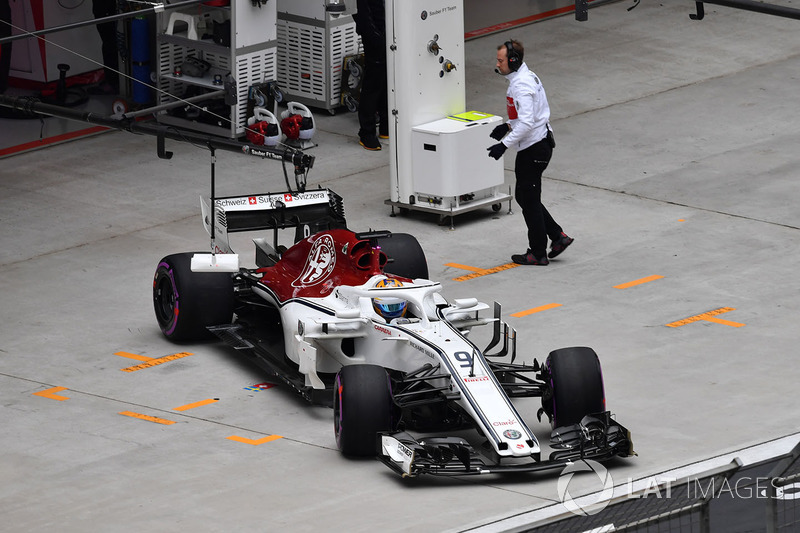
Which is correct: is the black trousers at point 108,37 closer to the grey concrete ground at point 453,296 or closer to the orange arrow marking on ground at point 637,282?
the grey concrete ground at point 453,296

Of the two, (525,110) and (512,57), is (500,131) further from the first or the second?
(512,57)

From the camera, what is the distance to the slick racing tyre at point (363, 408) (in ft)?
33.8

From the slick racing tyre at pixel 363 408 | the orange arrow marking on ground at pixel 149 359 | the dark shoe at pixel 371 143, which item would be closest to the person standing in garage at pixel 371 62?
the dark shoe at pixel 371 143

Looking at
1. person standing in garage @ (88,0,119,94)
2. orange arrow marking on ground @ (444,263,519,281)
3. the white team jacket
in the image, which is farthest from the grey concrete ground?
person standing in garage @ (88,0,119,94)

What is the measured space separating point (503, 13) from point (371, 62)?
6.72 metres

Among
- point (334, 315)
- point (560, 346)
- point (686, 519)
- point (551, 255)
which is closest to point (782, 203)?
Answer: point (551, 255)

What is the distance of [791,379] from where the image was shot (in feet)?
38.5

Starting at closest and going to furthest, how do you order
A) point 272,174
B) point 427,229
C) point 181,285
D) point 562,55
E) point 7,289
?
1. point 181,285
2. point 7,289
3. point 427,229
4. point 272,174
5. point 562,55

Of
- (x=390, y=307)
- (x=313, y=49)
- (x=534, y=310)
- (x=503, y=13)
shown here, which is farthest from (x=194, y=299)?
(x=503, y=13)

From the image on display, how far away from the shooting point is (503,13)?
2466cm

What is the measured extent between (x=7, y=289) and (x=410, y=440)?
18.6 ft

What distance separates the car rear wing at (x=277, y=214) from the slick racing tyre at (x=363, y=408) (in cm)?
329

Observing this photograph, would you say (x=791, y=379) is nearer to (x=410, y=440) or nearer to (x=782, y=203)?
(x=410, y=440)

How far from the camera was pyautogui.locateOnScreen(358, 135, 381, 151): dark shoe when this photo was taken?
1881 centimetres
